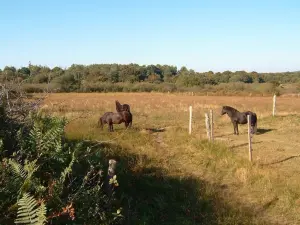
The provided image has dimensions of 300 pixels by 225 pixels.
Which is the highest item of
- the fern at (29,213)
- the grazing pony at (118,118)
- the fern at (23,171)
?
the fern at (23,171)

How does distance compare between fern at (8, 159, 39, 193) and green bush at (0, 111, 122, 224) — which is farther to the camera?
fern at (8, 159, 39, 193)

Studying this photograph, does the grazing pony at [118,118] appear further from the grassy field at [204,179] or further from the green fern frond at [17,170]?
the green fern frond at [17,170]

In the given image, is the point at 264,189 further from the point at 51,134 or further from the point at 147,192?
the point at 51,134

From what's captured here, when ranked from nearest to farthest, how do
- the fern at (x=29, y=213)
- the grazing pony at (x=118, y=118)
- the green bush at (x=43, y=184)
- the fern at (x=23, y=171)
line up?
the fern at (x=29, y=213), the green bush at (x=43, y=184), the fern at (x=23, y=171), the grazing pony at (x=118, y=118)

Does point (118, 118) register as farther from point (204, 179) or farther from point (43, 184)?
point (43, 184)

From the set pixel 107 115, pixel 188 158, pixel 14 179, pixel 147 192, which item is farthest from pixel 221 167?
pixel 14 179

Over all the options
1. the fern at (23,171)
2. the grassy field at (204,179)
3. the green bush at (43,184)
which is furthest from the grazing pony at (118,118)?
the fern at (23,171)

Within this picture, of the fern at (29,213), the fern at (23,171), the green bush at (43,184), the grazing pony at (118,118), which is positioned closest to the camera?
the fern at (29,213)

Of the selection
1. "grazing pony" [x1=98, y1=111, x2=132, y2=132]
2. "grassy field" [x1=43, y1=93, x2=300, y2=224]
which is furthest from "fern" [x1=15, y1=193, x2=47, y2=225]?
"grazing pony" [x1=98, y1=111, x2=132, y2=132]

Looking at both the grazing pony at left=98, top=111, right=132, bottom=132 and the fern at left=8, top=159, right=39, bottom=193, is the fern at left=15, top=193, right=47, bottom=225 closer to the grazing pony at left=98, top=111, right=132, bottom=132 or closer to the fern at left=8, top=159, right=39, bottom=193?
the fern at left=8, top=159, right=39, bottom=193

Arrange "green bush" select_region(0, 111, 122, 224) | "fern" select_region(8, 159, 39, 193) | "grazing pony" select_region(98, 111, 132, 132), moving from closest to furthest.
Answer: "green bush" select_region(0, 111, 122, 224) < "fern" select_region(8, 159, 39, 193) < "grazing pony" select_region(98, 111, 132, 132)

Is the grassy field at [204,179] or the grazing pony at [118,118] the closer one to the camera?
the grassy field at [204,179]

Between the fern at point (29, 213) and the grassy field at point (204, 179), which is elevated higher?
the fern at point (29, 213)

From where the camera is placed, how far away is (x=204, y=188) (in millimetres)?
8359
